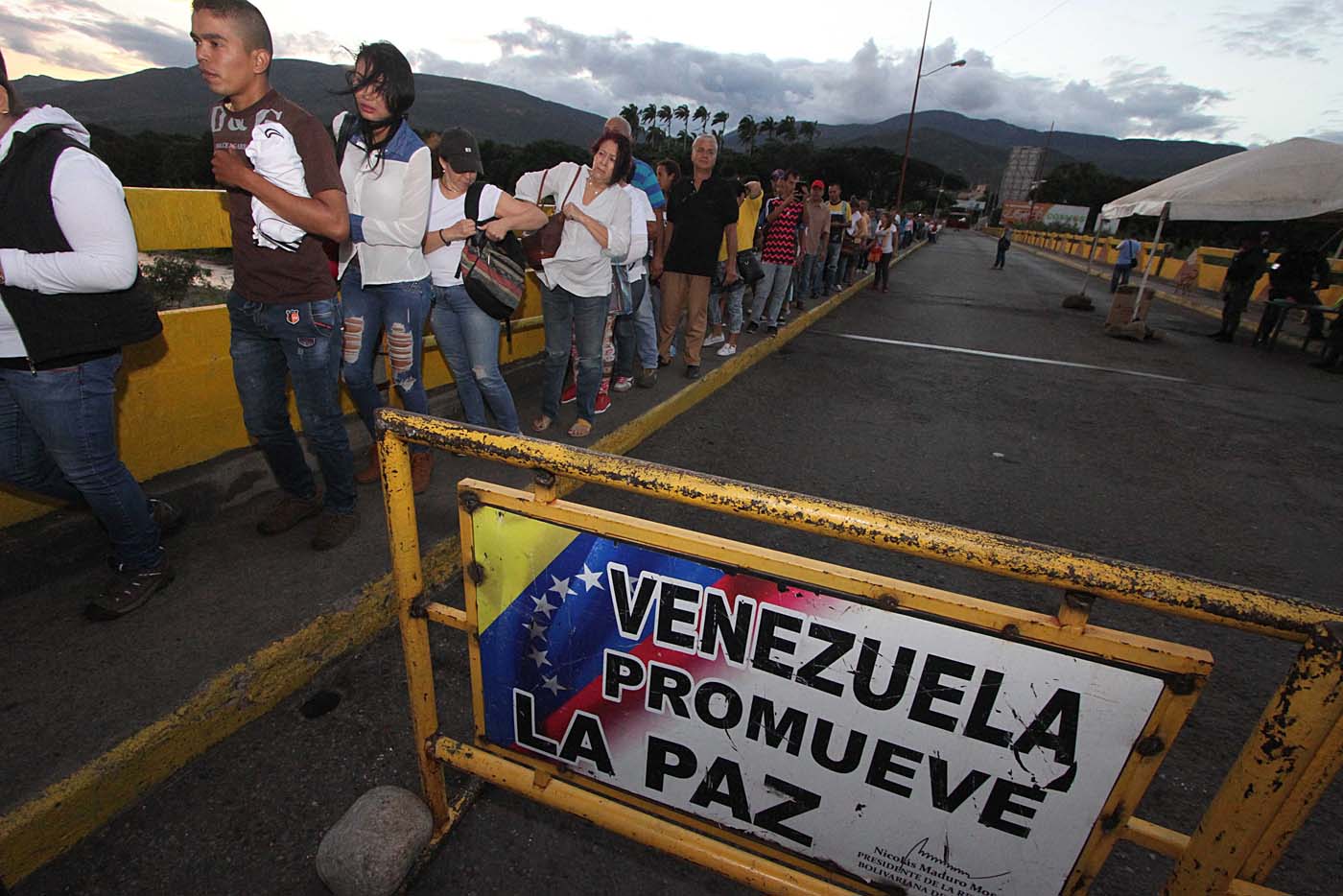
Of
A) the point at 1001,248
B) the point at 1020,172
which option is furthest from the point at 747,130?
the point at 1001,248

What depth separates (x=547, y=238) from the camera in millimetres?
3717

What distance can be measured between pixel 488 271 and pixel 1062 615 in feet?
9.56

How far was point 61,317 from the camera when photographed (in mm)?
2014

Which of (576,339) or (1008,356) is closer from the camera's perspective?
(576,339)

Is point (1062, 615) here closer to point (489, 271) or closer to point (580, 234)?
point (489, 271)

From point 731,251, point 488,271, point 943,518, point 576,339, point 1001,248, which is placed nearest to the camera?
point 488,271

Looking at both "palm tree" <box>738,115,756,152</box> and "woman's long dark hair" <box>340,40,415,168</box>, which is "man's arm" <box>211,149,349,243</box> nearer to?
"woman's long dark hair" <box>340,40,415,168</box>

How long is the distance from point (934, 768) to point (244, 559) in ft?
9.17

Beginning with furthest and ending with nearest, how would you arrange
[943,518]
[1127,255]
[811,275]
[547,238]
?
[1127,255] < [811,275] < [943,518] < [547,238]

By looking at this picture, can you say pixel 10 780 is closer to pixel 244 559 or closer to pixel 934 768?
pixel 244 559

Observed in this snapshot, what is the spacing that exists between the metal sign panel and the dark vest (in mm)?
1628

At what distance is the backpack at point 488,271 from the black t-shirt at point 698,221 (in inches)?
92.2

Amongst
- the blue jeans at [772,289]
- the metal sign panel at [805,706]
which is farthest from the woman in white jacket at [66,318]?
the blue jeans at [772,289]

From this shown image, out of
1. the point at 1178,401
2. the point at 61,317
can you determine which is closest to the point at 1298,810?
the point at 61,317
